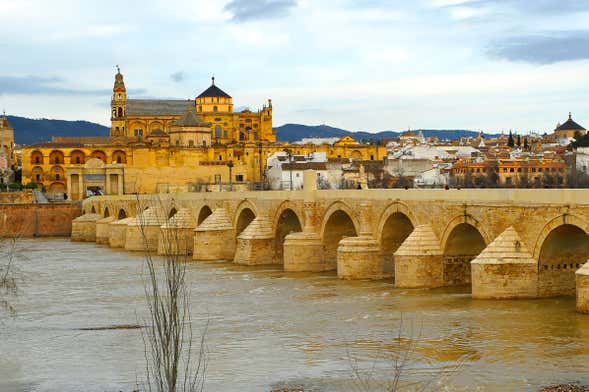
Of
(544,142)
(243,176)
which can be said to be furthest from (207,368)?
(544,142)

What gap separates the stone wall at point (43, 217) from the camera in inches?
2430

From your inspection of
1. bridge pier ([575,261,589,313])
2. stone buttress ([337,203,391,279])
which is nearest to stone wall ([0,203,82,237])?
stone buttress ([337,203,391,279])

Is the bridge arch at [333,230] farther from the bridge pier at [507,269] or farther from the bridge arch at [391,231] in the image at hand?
the bridge pier at [507,269]

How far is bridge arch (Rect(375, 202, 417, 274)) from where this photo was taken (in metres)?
27.8

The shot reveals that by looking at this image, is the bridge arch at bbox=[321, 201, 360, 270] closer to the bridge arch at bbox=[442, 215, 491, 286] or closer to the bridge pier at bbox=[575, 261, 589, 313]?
the bridge arch at bbox=[442, 215, 491, 286]

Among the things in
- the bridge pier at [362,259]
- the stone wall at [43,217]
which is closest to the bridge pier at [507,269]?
the bridge pier at [362,259]

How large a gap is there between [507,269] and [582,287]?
2419 millimetres

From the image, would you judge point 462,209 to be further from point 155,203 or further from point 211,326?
point 155,203

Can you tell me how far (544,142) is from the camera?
11206cm

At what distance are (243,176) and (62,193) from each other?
1542 cm

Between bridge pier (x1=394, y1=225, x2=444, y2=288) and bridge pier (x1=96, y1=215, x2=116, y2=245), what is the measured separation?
32.2 metres

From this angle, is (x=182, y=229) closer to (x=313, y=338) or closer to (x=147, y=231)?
(x=147, y=231)

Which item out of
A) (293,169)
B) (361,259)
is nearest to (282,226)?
(361,259)

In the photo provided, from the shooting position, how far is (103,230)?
55.8 meters
